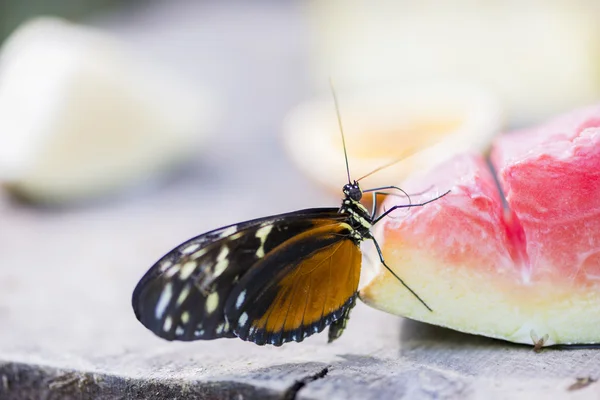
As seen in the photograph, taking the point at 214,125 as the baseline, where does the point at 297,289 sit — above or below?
below

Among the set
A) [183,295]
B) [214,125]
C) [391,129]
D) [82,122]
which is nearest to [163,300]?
[183,295]

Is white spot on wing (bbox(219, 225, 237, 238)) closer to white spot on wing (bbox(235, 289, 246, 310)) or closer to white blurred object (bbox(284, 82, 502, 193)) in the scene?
white spot on wing (bbox(235, 289, 246, 310))

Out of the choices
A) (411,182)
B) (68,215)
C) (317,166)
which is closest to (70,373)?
(411,182)

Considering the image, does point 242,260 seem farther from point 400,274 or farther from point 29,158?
point 29,158

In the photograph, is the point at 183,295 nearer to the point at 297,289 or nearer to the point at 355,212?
the point at 297,289

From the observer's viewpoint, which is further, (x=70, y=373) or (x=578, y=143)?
(x=70, y=373)

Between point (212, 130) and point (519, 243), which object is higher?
point (212, 130)

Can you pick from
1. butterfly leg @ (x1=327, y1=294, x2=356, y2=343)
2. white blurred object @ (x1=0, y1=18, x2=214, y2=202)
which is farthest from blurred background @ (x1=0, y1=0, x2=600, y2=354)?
butterfly leg @ (x1=327, y1=294, x2=356, y2=343)
